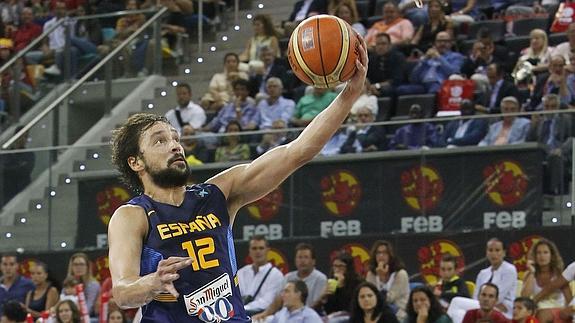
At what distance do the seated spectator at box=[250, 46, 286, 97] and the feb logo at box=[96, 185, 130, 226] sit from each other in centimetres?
283

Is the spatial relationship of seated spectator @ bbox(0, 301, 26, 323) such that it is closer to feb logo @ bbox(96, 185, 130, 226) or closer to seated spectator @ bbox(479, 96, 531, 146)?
feb logo @ bbox(96, 185, 130, 226)

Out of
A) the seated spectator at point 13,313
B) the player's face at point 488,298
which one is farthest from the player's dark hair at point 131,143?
the seated spectator at point 13,313

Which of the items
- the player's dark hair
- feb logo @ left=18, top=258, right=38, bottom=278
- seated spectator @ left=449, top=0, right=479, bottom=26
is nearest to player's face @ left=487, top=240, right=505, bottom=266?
seated spectator @ left=449, top=0, right=479, bottom=26

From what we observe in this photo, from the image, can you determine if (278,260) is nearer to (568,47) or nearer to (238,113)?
(238,113)

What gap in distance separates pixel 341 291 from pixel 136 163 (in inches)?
304

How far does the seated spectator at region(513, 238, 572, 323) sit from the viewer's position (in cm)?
1408

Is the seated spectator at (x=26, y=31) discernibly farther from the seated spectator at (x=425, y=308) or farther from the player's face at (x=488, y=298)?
the player's face at (x=488, y=298)

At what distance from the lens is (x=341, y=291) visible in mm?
15227

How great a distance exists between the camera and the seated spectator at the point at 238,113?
18938 mm

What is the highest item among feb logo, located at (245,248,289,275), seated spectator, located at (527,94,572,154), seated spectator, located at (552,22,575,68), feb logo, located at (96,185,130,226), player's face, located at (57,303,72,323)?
seated spectator, located at (552,22,575,68)

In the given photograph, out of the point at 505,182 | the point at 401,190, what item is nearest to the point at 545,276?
the point at 505,182

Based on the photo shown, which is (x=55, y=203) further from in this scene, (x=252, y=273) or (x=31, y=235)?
(x=252, y=273)

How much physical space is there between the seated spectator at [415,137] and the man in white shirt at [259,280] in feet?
6.36

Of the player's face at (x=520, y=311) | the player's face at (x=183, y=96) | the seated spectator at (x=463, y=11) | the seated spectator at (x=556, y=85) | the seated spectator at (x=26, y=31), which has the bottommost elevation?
the player's face at (x=520, y=311)
